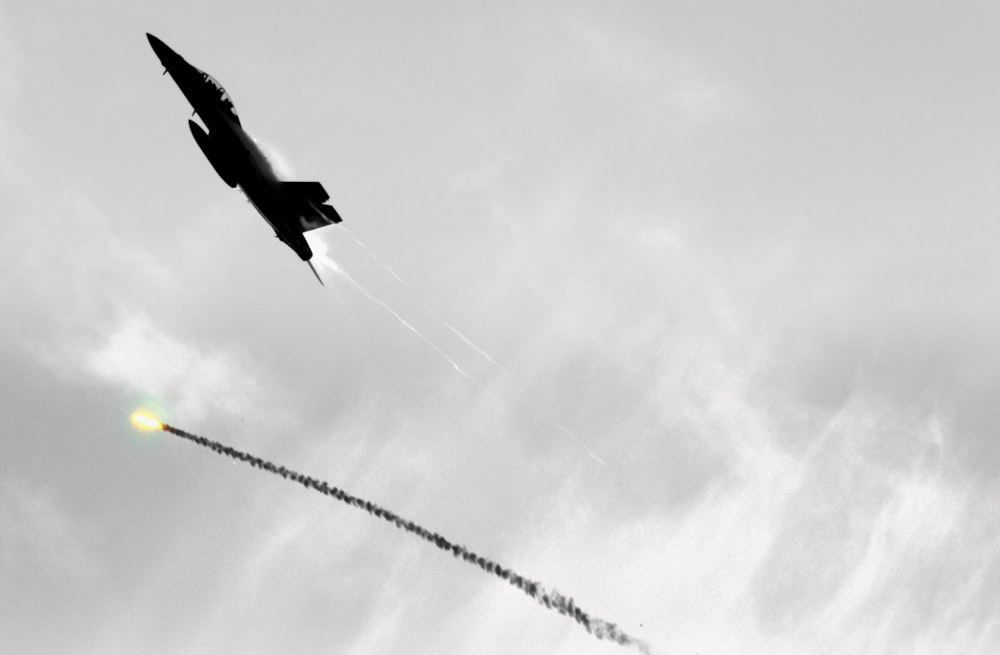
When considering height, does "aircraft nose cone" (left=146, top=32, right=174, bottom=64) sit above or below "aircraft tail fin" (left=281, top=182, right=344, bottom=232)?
above

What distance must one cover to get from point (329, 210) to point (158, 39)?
22657 mm

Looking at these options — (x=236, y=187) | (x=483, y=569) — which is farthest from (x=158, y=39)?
(x=483, y=569)

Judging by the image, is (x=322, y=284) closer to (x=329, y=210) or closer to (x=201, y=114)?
(x=329, y=210)

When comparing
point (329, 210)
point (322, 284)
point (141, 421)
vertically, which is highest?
point (329, 210)

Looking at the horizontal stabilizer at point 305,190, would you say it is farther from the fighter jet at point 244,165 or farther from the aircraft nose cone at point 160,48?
the aircraft nose cone at point 160,48

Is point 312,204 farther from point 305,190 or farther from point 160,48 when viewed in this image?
point 160,48

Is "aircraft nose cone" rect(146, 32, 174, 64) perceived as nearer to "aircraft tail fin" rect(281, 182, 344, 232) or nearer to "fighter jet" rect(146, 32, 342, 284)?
"fighter jet" rect(146, 32, 342, 284)

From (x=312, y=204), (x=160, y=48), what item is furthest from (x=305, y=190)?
(x=160, y=48)

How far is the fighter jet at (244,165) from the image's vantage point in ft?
233

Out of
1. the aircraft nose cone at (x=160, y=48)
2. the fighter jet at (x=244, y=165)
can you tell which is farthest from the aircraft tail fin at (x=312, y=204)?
the aircraft nose cone at (x=160, y=48)

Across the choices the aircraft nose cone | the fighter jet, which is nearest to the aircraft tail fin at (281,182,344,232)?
the fighter jet

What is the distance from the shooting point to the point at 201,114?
241 ft

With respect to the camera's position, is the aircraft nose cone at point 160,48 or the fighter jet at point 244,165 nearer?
the fighter jet at point 244,165

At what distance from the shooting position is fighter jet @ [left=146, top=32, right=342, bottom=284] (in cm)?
7112
